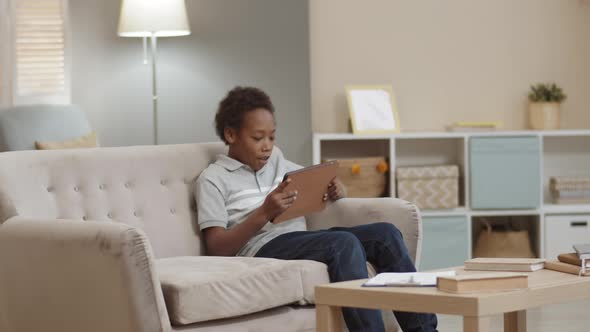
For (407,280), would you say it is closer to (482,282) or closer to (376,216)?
(482,282)

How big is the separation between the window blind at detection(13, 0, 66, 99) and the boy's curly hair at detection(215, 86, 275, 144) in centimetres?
232

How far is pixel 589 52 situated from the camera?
5.76 m

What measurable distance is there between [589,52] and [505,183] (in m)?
1.02

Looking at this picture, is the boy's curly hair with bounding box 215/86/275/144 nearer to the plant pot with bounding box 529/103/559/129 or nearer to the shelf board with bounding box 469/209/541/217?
the shelf board with bounding box 469/209/541/217

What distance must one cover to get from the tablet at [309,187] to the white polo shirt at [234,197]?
0.31 ft

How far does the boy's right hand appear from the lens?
3074 millimetres

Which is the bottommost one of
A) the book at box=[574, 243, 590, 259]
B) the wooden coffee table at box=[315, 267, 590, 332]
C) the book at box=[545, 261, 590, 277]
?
the wooden coffee table at box=[315, 267, 590, 332]

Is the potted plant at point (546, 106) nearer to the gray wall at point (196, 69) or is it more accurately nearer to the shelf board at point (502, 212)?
the shelf board at point (502, 212)

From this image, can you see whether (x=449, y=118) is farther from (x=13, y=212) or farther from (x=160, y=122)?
(x=13, y=212)

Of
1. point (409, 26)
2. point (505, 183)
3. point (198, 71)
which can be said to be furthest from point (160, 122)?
point (505, 183)

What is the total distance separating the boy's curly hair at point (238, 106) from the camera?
3.30 metres

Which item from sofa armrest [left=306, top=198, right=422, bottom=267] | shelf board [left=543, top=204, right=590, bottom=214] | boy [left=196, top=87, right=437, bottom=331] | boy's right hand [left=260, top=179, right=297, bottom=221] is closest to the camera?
boy [left=196, top=87, right=437, bottom=331]

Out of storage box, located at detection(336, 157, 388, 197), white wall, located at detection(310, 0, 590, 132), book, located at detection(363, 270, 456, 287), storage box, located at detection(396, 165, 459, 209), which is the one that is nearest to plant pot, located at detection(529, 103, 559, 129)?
white wall, located at detection(310, 0, 590, 132)

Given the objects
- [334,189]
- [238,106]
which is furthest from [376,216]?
[238,106]
